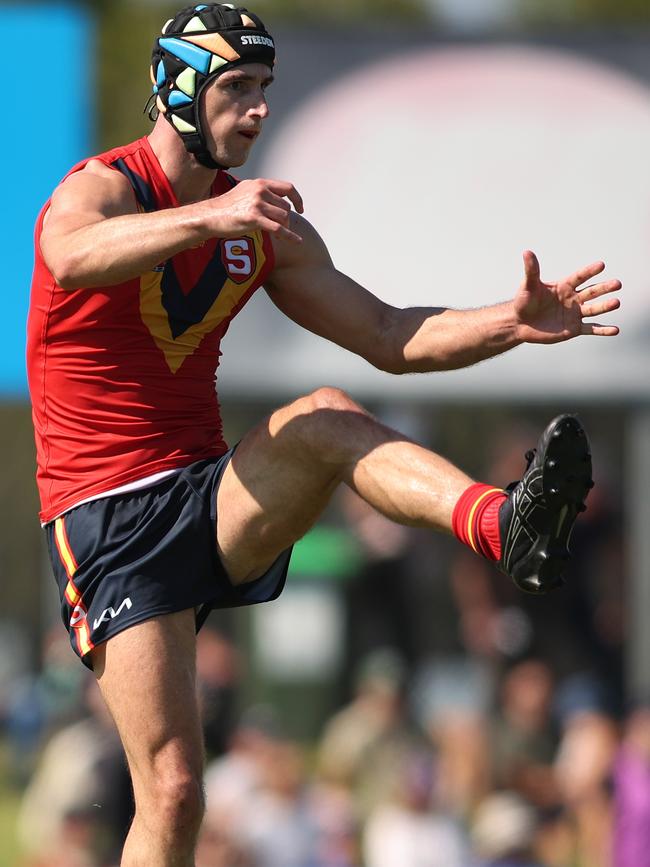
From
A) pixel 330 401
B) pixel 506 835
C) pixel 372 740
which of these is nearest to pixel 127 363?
pixel 330 401

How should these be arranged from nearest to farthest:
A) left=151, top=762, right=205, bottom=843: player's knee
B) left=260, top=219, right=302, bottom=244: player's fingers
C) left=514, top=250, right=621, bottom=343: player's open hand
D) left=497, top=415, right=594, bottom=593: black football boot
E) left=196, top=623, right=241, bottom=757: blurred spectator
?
left=260, top=219, right=302, bottom=244: player's fingers < left=497, top=415, right=594, bottom=593: black football boot < left=151, top=762, right=205, bottom=843: player's knee < left=514, top=250, right=621, bottom=343: player's open hand < left=196, top=623, right=241, bottom=757: blurred spectator

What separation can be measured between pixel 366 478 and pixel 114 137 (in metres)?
21.7

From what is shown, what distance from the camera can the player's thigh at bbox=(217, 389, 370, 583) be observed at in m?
5.57

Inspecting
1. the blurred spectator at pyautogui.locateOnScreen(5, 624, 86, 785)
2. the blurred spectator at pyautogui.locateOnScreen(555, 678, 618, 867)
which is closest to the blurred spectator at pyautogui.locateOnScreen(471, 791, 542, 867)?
the blurred spectator at pyautogui.locateOnScreen(555, 678, 618, 867)

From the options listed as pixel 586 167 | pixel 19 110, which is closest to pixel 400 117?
pixel 586 167

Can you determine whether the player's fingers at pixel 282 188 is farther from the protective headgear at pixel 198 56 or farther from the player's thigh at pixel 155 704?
the player's thigh at pixel 155 704

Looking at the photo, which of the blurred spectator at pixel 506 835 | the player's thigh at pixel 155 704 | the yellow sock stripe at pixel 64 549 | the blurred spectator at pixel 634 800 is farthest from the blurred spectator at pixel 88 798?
the player's thigh at pixel 155 704

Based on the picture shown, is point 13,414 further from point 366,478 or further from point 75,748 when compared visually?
point 366,478

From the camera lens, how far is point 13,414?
29391 millimetres

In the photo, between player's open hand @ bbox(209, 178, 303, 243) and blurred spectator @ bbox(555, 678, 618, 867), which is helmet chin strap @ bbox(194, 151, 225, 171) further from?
blurred spectator @ bbox(555, 678, 618, 867)

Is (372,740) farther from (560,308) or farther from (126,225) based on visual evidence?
(126,225)

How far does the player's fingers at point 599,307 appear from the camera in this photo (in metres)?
5.68

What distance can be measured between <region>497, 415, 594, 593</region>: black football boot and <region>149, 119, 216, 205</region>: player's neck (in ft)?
5.10

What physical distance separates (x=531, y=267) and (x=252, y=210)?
3.38 feet
